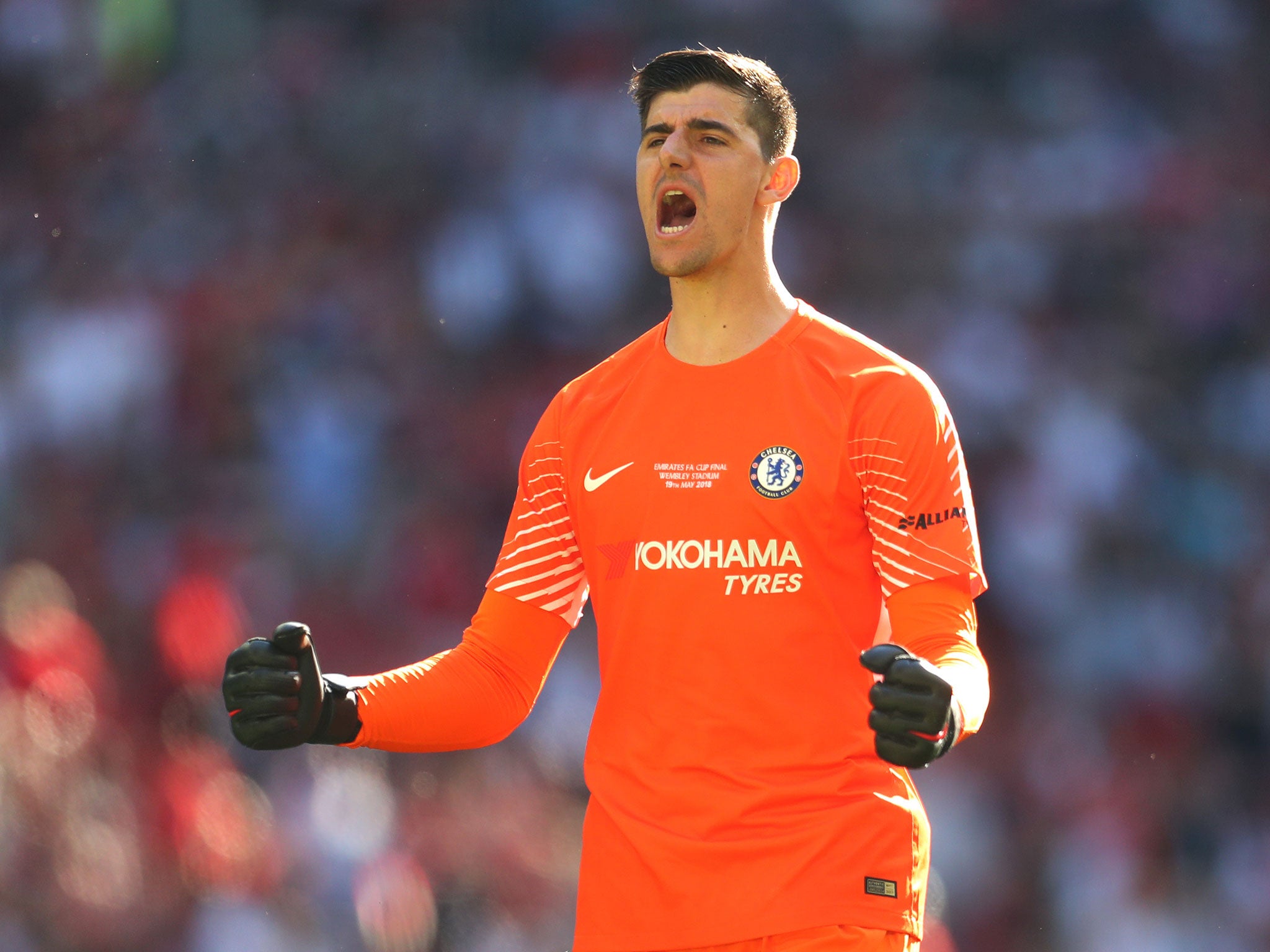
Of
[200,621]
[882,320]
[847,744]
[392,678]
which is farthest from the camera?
[882,320]

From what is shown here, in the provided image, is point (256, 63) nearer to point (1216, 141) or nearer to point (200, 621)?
point (200, 621)

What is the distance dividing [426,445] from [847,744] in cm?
536

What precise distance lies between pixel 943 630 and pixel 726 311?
0.87 metres

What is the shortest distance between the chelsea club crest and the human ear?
658mm

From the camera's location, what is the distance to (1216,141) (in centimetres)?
927

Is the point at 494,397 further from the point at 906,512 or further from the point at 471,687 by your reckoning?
the point at 906,512

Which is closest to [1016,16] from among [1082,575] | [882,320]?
[882,320]

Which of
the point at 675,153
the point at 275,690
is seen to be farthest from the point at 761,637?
the point at 675,153

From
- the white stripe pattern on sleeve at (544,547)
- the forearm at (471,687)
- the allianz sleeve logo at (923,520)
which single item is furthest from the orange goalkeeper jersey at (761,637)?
the forearm at (471,687)

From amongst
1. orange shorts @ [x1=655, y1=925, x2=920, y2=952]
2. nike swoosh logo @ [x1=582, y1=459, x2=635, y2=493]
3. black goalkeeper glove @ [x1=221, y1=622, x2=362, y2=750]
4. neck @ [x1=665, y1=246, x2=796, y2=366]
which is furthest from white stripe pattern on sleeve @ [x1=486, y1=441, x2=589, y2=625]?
orange shorts @ [x1=655, y1=925, x2=920, y2=952]

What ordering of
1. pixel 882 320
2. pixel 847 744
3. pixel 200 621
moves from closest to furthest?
pixel 847 744 < pixel 200 621 < pixel 882 320

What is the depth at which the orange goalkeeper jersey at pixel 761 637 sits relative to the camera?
9.52ft

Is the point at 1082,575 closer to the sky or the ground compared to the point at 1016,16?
closer to the ground

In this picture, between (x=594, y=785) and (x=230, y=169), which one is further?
(x=230, y=169)
